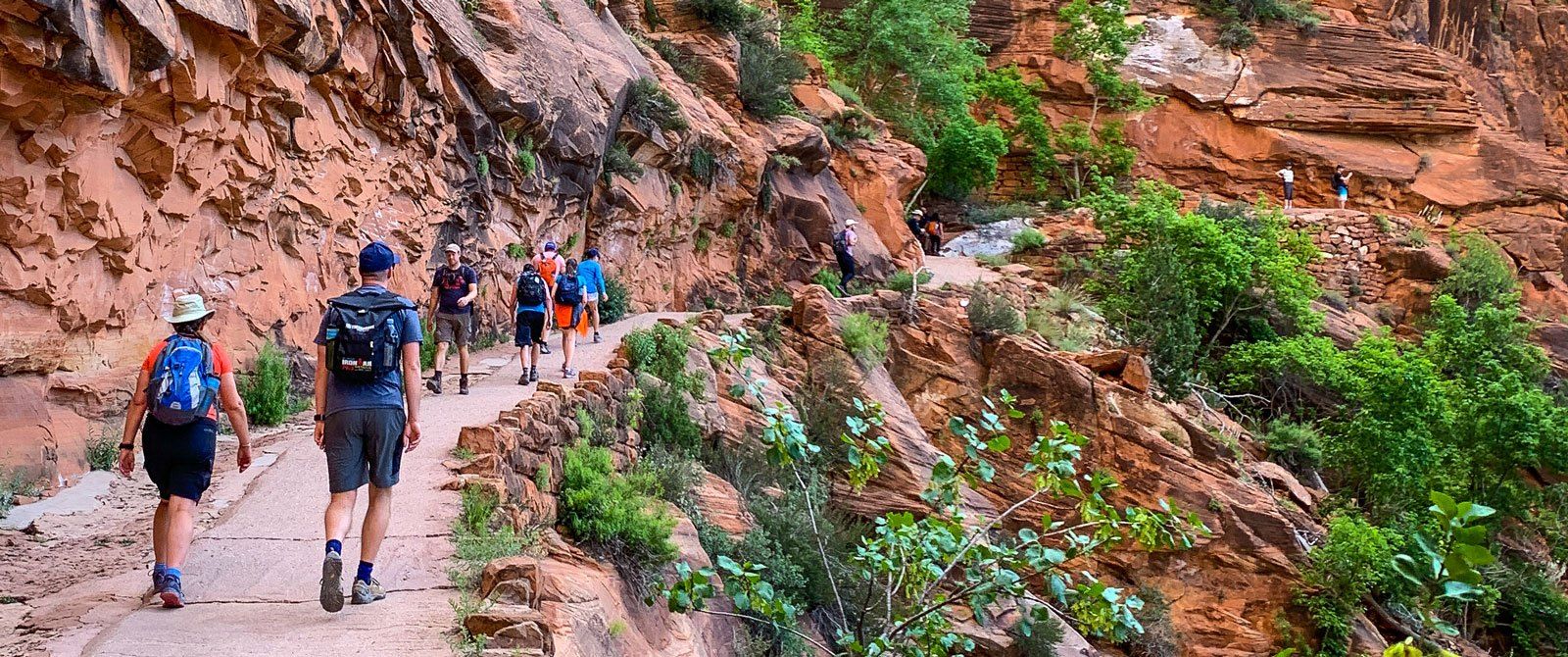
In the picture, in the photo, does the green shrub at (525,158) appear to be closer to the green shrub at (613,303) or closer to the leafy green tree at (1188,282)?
the green shrub at (613,303)

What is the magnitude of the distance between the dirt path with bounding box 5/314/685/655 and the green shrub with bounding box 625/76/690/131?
10.2 meters

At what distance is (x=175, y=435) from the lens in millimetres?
5223

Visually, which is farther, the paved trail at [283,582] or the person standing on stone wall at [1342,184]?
the person standing on stone wall at [1342,184]

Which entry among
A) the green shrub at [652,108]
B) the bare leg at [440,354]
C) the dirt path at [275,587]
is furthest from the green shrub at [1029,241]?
the dirt path at [275,587]

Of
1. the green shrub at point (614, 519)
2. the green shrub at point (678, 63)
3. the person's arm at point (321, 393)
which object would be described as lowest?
the green shrub at point (614, 519)

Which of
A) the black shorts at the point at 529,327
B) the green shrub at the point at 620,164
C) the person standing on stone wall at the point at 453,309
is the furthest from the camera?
the green shrub at the point at 620,164

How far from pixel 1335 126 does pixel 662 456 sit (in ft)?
100

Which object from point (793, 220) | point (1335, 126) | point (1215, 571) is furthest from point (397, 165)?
point (1335, 126)

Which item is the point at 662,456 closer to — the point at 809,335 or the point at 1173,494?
the point at 809,335

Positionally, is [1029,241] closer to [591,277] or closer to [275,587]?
[591,277]

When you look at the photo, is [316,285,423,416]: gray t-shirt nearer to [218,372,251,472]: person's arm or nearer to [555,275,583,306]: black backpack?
[218,372,251,472]: person's arm

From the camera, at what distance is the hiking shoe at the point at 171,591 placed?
16.7 feet

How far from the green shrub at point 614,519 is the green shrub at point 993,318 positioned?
373 inches

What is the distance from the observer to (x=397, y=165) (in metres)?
12.4
